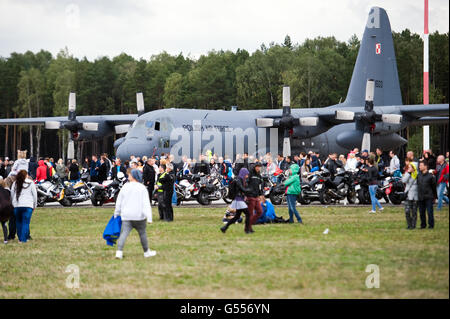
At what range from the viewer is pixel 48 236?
15.5 meters

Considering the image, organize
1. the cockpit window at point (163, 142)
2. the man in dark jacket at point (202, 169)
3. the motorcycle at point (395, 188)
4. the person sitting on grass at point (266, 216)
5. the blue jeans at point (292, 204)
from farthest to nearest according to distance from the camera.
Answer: the cockpit window at point (163, 142)
the man in dark jacket at point (202, 169)
the motorcycle at point (395, 188)
the person sitting on grass at point (266, 216)
the blue jeans at point (292, 204)

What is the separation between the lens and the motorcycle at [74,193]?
2431 centimetres

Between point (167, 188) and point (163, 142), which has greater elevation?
point (163, 142)

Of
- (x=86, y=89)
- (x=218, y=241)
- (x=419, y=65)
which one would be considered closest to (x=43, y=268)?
(x=218, y=241)

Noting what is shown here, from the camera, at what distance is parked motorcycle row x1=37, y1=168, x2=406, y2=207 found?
21938 mm

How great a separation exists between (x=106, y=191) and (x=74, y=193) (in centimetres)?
145

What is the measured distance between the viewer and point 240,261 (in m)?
10.7

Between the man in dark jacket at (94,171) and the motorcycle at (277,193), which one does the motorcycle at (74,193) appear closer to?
the man in dark jacket at (94,171)

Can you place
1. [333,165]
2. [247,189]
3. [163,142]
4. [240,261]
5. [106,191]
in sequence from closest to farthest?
[240,261], [247,189], [333,165], [106,191], [163,142]

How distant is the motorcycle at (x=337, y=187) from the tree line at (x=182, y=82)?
4476 cm

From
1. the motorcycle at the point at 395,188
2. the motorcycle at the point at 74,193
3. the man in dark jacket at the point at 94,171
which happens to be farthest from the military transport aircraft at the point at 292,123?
the motorcycle at the point at 395,188

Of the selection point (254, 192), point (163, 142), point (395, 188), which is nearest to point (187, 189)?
point (163, 142)

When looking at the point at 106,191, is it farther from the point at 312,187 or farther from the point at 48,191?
the point at 312,187
